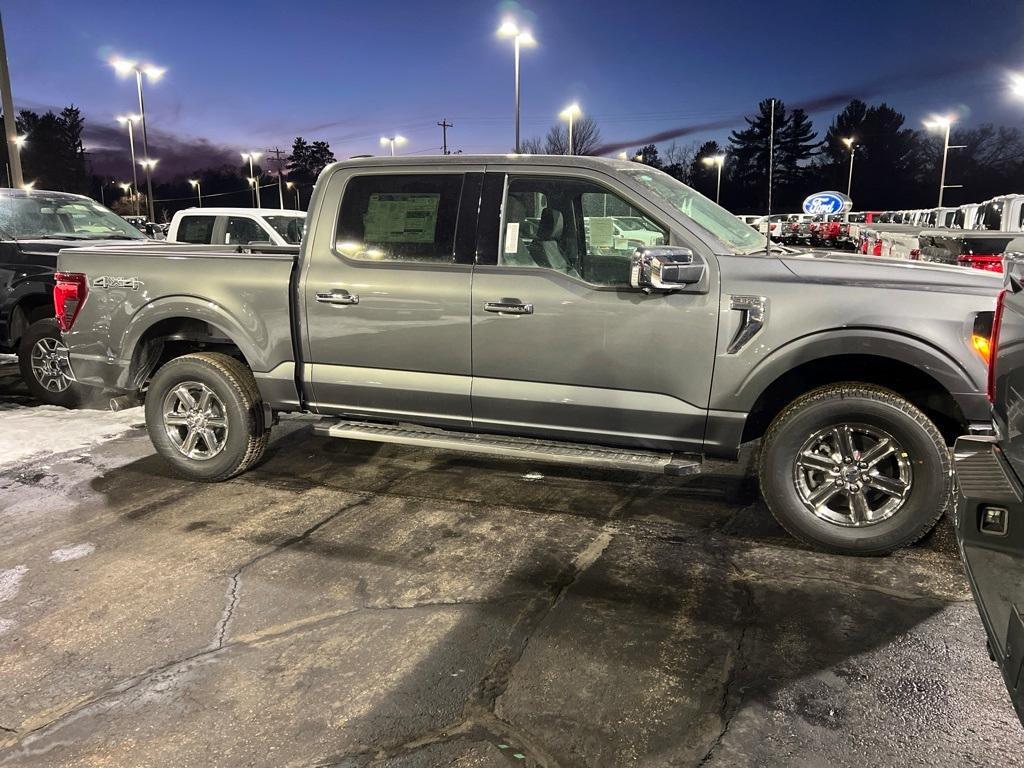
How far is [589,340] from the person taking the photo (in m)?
4.25

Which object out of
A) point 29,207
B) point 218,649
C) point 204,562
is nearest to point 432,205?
point 204,562

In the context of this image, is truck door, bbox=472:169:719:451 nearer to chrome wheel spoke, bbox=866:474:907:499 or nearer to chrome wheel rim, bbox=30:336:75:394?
chrome wheel spoke, bbox=866:474:907:499

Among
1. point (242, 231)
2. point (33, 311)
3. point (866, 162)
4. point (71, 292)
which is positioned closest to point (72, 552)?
point (71, 292)

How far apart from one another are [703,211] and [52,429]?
18.8ft

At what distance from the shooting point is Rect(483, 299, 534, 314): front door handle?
171 inches

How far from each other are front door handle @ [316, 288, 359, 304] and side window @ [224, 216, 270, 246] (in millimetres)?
6767

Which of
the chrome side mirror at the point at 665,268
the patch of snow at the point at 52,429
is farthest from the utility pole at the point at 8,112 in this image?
the chrome side mirror at the point at 665,268

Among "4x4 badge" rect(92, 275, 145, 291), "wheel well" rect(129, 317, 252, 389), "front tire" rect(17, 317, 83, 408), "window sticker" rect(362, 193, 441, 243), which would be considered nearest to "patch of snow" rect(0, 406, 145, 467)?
"front tire" rect(17, 317, 83, 408)

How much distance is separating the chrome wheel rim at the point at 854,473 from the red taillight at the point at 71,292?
4729mm

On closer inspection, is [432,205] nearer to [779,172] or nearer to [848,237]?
[848,237]

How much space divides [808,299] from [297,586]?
2916 mm

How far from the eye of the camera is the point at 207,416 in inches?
206

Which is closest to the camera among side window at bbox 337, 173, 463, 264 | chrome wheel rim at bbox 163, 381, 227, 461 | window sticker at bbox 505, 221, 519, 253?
window sticker at bbox 505, 221, 519, 253

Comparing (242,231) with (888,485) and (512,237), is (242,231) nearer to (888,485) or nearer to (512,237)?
(512,237)
